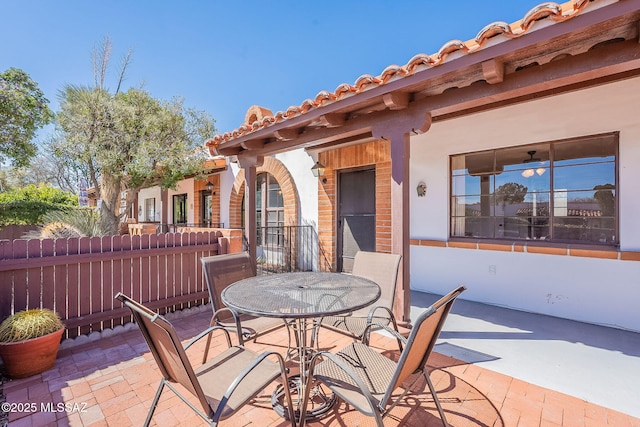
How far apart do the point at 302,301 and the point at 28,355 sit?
2587mm

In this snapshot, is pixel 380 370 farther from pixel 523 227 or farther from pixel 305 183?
pixel 305 183

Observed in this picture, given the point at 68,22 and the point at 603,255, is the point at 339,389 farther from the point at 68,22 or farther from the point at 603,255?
the point at 68,22

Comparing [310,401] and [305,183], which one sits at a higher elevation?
[305,183]

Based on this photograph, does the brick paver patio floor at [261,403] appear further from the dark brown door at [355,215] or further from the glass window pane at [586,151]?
the dark brown door at [355,215]

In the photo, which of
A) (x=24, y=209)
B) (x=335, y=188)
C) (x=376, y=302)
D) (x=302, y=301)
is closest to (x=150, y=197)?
(x=24, y=209)

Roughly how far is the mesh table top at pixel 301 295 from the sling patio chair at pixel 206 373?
336mm

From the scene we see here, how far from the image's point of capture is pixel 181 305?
427 cm

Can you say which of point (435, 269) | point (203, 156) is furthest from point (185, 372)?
point (203, 156)

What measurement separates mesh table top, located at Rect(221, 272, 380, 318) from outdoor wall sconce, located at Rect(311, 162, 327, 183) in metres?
3.73

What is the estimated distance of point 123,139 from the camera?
22.4 ft

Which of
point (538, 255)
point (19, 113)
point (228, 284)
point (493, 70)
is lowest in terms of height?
point (228, 284)

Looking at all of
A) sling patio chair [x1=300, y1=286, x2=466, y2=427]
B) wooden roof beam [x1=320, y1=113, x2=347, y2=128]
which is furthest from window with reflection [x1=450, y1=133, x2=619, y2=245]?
sling patio chair [x1=300, y1=286, x2=466, y2=427]

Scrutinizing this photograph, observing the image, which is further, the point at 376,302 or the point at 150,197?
the point at 150,197

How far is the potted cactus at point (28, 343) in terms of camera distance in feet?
8.28
